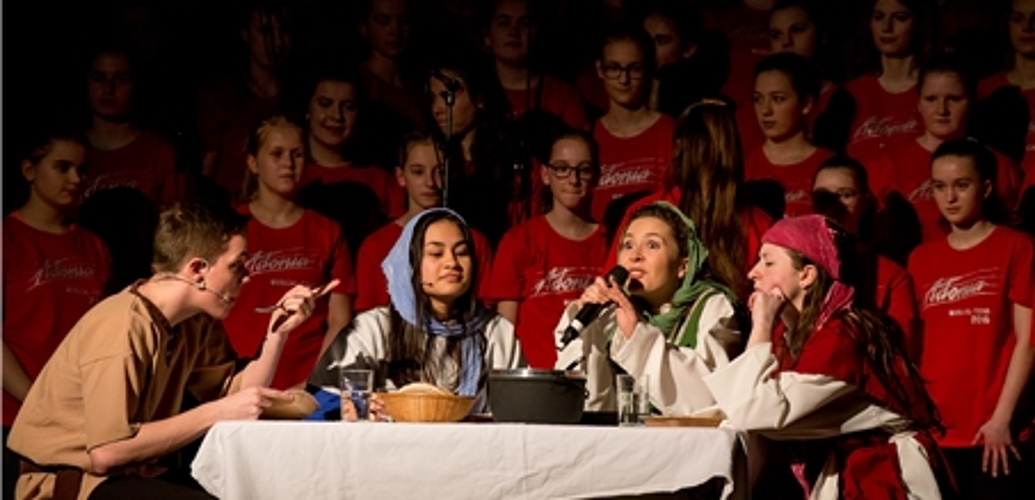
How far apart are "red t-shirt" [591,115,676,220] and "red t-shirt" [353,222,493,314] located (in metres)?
0.53

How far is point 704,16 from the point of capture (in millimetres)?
→ 6953

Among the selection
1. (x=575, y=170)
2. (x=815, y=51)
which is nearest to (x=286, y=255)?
(x=575, y=170)

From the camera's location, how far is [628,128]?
6574 mm

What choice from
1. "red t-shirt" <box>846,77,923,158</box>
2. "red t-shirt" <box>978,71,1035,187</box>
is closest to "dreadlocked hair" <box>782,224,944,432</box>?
"red t-shirt" <box>978,71,1035,187</box>

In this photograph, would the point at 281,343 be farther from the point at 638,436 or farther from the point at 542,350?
the point at 542,350

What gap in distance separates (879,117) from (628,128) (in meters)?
1.04

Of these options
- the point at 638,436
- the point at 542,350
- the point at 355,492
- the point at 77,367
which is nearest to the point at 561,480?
the point at 638,436

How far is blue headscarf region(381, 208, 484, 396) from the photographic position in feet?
15.8

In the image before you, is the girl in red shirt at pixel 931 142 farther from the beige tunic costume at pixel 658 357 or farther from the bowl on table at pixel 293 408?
the bowl on table at pixel 293 408

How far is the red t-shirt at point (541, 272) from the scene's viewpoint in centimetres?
608

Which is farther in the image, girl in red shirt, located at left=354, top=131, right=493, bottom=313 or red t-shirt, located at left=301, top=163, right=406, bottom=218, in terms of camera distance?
red t-shirt, located at left=301, top=163, right=406, bottom=218

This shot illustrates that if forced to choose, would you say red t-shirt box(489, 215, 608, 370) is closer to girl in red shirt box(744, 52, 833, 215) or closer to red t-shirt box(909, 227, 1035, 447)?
girl in red shirt box(744, 52, 833, 215)

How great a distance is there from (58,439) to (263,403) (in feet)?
1.87

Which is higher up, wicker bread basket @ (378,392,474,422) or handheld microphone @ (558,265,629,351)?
handheld microphone @ (558,265,629,351)
